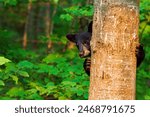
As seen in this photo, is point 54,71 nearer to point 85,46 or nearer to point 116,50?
point 85,46

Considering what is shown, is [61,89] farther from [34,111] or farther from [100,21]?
[100,21]

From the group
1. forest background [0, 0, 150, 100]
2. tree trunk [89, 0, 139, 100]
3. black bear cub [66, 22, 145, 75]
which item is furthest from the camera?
forest background [0, 0, 150, 100]

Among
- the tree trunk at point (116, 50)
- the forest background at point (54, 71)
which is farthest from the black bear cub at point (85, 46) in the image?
the tree trunk at point (116, 50)

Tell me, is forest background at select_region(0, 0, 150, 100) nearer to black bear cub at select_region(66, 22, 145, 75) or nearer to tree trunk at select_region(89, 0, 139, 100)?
black bear cub at select_region(66, 22, 145, 75)

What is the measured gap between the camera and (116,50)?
324 centimetres

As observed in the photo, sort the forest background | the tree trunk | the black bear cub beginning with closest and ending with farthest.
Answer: the tree trunk < the black bear cub < the forest background

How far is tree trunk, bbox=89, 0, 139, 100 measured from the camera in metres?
3.24

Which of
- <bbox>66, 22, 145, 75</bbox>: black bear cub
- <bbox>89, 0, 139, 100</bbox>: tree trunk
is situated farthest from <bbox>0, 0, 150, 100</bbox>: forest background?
<bbox>89, 0, 139, 100</bbox>: tree trunk

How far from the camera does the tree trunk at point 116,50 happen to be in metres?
3.24

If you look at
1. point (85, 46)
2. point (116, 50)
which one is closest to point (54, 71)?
point (85, 46)

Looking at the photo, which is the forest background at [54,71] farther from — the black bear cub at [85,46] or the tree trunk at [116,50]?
the tree trunk at [116,50]

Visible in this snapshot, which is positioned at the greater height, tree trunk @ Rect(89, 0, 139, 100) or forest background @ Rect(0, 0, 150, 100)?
tree trunk @ Rect(89, 0, 139, 100)

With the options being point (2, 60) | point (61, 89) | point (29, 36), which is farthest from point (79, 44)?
point (29, 36)

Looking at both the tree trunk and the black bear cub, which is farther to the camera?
the black bear cub
